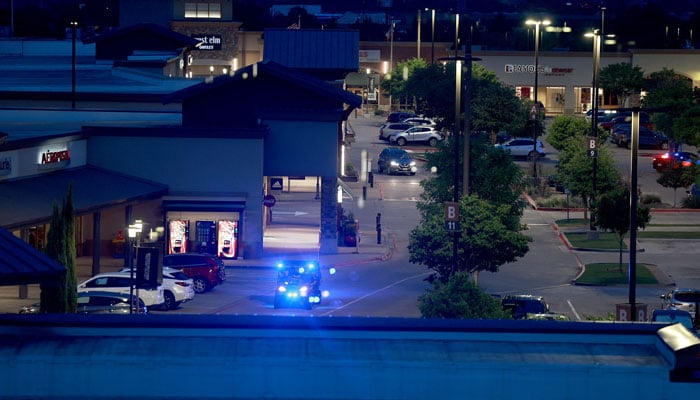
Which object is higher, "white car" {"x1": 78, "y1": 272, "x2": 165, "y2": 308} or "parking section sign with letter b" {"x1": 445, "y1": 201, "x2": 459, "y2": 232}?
"parking section sign with letter b" {"x1": 445, "y1": 201, "x2": 459, "y2": 232}

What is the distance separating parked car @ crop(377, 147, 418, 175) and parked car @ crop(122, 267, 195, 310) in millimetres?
40424

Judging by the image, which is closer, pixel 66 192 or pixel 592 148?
pixel 66 192

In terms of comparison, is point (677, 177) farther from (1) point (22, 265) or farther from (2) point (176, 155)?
(1) point (22, 265)

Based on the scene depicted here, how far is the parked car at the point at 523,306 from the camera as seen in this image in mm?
39938

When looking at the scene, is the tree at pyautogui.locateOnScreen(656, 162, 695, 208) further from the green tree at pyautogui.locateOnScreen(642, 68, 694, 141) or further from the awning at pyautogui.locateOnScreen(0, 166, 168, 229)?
the awning at pyautogui.locateOnScreen(0, 166, 168, 229)

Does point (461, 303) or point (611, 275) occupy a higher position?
point (461, 303)

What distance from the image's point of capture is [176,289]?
43688 millimetres

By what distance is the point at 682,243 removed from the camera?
5938 cm

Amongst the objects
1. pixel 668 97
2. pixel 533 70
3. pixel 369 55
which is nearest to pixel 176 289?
pixel 668 97

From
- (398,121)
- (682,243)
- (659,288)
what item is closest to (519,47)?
(398,121)

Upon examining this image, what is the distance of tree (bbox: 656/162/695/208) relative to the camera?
239 ft

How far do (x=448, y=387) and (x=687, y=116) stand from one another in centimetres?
6770

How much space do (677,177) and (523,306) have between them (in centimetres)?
3549

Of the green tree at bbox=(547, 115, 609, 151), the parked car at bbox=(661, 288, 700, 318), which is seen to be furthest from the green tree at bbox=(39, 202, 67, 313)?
the green tree at bbox=(547, 115, 609, 151)
